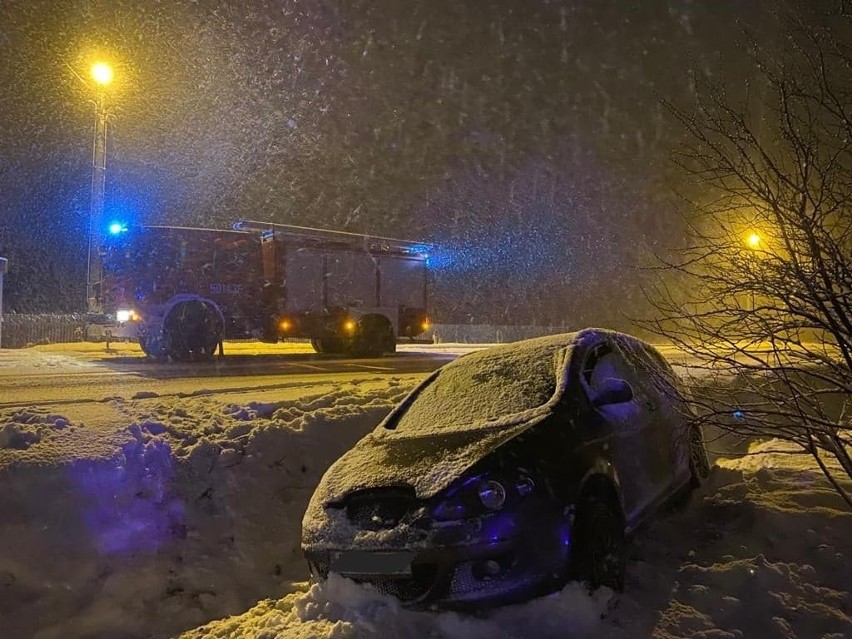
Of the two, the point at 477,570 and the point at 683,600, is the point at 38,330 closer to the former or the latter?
the point at 477,570

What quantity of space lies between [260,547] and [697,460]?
3718mm

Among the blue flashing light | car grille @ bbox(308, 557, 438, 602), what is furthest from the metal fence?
car grille @ bbox(308, 557, 438, 602)

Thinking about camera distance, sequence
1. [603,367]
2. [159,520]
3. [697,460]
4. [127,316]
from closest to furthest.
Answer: [603,367] → [159,520] → [697,460] → [127,316]

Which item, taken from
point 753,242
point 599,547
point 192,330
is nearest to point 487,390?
point 599,547

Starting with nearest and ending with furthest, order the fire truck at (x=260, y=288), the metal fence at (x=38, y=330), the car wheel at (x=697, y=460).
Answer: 1. the car wheel at (x=697, y=460)
2. the fire truck at (x=260, y=288)
3. the metal fence at (x=38, y=330)

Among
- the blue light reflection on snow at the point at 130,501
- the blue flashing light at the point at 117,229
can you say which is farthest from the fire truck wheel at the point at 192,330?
the blue light reflection on snow at the point at 130,501

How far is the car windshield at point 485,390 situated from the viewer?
4.66m

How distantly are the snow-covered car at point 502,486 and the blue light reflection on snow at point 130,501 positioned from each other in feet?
6.79

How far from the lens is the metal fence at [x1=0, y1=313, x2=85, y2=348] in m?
25.6

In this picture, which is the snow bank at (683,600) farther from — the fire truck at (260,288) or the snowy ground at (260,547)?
the fire truck at (260,288)

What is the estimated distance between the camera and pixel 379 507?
156 inches

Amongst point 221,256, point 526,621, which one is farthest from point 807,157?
point 221,256

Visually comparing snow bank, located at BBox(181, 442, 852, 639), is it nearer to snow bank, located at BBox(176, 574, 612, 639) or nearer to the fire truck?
snow bank, located at BBox(176, 574, 612, 639)

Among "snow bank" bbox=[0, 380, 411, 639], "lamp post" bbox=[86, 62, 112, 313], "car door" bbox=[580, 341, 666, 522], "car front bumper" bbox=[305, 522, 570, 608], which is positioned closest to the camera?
"car front bumper" bbox=[305, 522, 570, 608]
